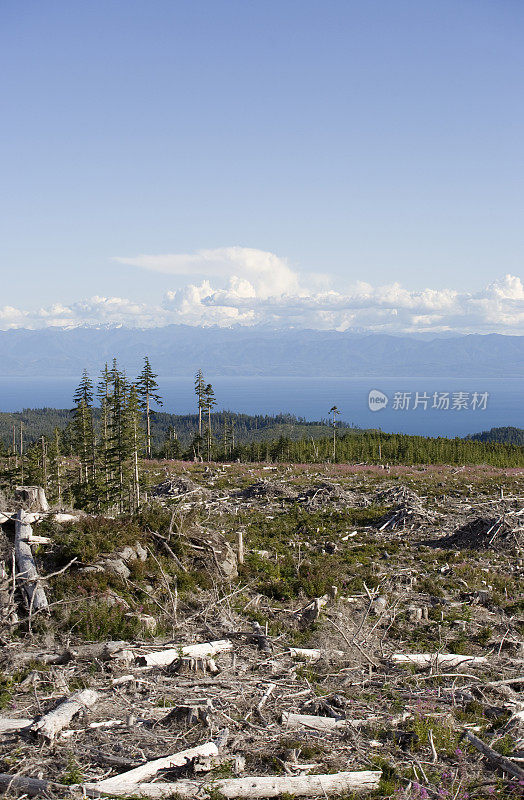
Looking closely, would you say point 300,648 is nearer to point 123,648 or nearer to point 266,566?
point 123,648

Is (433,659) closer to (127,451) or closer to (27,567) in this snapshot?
(27,567)

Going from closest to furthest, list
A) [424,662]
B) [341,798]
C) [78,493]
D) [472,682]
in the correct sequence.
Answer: [341,798] → [472,682] → [424,662] → [78,493]

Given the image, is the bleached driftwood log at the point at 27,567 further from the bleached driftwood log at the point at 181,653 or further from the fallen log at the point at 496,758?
the fallen log at the point at 496,758

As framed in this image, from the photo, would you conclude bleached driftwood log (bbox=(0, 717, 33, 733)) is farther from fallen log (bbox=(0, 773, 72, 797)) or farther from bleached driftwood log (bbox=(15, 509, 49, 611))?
bleached driftwood log (bbox=(15, 509, 49, 611))

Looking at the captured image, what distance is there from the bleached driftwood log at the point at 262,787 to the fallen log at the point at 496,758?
154cm

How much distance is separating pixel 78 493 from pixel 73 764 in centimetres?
3325

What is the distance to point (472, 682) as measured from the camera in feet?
28.1

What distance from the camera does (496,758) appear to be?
6297mm

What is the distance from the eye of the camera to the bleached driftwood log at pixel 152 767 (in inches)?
218

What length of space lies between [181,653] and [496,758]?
500 cm

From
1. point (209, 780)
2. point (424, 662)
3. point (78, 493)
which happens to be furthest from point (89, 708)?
point (78, 493)

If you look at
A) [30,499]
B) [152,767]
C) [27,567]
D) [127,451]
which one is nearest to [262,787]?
[152,767]

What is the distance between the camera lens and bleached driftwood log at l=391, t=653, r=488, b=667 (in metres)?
9.20

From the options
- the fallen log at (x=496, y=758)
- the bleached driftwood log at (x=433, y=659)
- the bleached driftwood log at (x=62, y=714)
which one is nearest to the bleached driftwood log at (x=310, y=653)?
the bleached driftwood log at (x=433, y=659)
